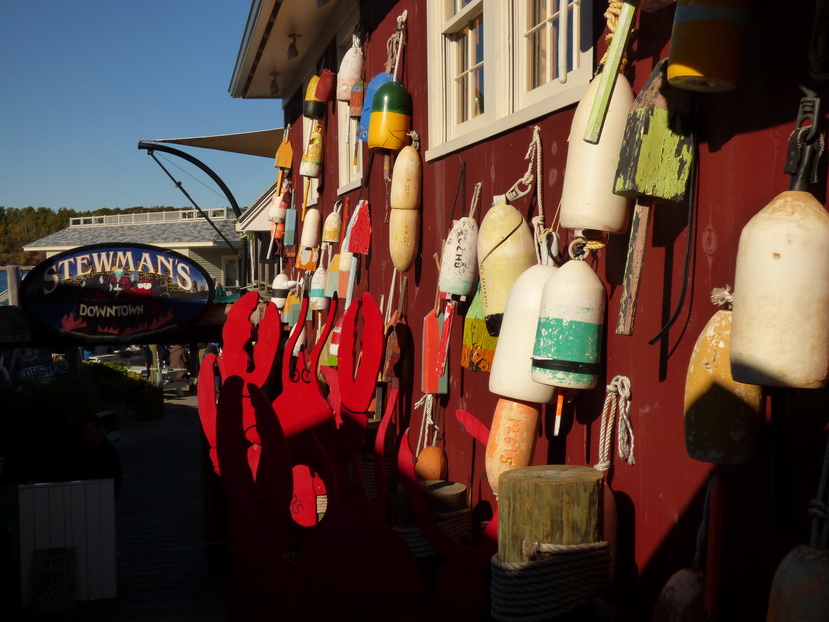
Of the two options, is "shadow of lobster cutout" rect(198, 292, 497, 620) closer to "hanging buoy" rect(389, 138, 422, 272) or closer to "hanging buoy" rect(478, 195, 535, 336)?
"hanging buoy" rect(478, 195, 535, 336)

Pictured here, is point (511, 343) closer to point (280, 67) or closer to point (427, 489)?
point (427, 489)

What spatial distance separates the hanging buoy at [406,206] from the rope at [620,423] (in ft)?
8.25

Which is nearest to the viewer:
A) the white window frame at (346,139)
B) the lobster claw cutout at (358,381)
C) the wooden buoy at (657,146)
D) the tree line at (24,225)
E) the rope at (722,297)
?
the rope at (722,297)

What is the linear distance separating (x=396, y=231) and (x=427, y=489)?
1.83m

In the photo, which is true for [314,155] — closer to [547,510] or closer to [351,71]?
[351,71]

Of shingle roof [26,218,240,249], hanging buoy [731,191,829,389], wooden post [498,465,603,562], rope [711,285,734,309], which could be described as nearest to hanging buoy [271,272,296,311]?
wooden post [498,465,603,562]

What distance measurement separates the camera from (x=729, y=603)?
2.51 metres

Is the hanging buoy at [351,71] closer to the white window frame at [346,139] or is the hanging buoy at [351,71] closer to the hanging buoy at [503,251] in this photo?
the white window frame at [346,139]

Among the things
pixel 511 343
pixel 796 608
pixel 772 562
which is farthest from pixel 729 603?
pixel 511 343

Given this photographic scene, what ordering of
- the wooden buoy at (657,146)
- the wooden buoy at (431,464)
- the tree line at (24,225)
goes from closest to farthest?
1. the wooden buoy at (657,146)
2. the wooden buoy at (431,464)
3. the tree line at (24,225)

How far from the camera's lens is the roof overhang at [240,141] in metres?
14.9

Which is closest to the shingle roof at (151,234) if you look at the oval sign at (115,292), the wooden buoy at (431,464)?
the oval sign at (115,292)

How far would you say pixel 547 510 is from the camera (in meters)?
2.67

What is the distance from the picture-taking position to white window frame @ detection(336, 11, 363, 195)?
25.6 ft
